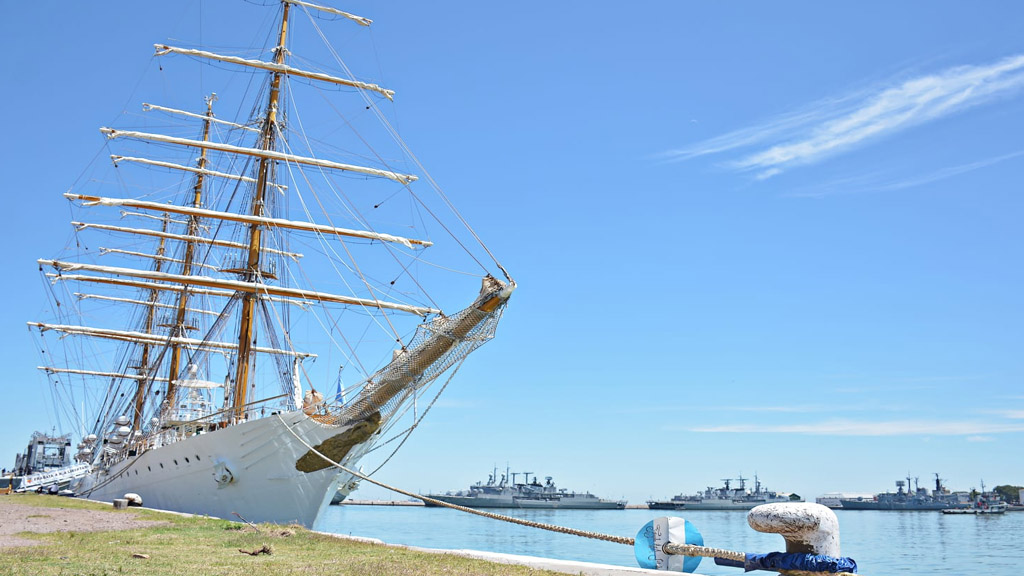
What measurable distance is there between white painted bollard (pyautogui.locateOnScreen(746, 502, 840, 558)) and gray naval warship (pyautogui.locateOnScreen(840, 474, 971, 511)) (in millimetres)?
176299

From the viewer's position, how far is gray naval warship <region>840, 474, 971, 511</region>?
544 ft

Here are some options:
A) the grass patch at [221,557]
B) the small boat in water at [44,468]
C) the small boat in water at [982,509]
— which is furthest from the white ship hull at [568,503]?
the grass patch at [221,557]

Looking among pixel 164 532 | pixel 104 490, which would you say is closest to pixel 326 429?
pixel 164 532

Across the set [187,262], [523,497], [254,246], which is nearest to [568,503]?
[523,497]

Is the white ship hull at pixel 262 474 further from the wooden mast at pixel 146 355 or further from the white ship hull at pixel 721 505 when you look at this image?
the white ship hull at pixel 721 505

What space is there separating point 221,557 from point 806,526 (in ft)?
28.5

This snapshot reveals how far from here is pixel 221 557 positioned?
11844 mm

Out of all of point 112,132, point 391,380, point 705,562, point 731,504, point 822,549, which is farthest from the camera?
point 731,504

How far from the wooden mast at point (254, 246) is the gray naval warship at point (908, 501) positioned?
161 metres

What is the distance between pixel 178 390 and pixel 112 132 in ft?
60.0

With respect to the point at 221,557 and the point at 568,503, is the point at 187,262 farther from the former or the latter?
the point at 568,503

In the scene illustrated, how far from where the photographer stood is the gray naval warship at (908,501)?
165750mm

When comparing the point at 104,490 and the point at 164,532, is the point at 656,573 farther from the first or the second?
the point at 104,490

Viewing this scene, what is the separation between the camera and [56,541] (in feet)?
47.1
